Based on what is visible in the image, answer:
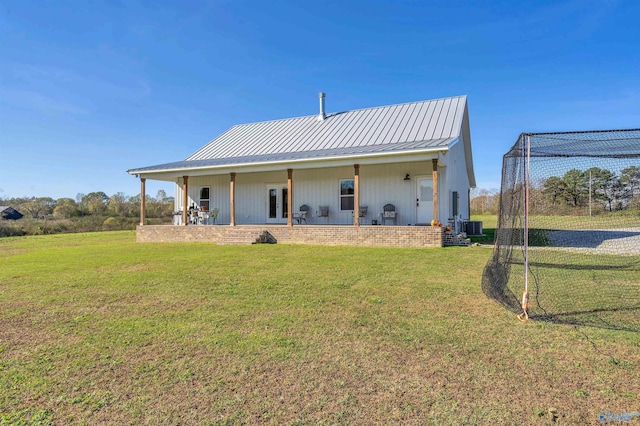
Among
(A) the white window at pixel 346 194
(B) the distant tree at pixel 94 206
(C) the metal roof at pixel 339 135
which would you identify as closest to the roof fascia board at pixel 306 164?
(C) the metal roof at pixel 339 135

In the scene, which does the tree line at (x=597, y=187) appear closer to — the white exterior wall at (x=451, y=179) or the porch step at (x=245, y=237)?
the white exterior wall at (x=451, y=179)

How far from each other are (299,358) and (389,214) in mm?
10669

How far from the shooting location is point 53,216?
31.1 m

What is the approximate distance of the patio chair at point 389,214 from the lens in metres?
13.3

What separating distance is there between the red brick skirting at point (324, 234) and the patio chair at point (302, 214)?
2187 mm

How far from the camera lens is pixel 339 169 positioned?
1473 centimetres

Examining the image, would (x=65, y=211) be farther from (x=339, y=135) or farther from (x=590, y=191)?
(x=590, y=191)

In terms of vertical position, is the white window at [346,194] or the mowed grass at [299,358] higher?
the white window at [346,194]

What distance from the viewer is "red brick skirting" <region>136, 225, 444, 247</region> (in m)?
10.7

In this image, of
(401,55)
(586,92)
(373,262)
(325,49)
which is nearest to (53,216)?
(325,49)

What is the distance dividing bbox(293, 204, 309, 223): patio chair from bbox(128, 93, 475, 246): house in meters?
0.08

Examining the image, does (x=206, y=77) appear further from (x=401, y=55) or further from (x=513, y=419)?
(x=513, y=419)

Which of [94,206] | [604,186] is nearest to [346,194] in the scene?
[604,186]

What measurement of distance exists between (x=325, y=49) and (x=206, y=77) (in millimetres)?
6343
